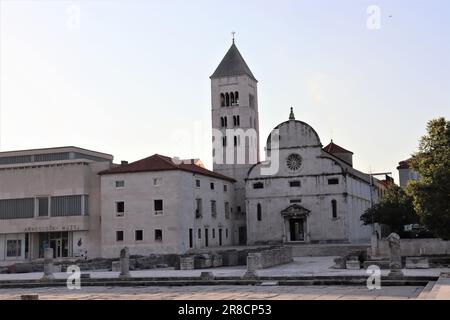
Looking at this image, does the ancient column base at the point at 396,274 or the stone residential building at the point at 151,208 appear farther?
the stone residential building at the point at 151,208

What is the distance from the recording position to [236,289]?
2472cm

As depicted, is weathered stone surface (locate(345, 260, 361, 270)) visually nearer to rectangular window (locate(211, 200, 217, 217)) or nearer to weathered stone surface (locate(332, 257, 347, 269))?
weathered stone surface (locate(332, 257, 347, 269))

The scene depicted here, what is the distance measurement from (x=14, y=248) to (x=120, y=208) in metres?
12.1

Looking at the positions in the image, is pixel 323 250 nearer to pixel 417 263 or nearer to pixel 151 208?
pixel 151 208

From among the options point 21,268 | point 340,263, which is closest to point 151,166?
point 21,268

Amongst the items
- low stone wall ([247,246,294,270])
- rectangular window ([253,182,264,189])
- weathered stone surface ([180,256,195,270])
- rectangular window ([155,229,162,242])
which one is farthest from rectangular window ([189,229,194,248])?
weathered stone surface ([180,256,195,270])

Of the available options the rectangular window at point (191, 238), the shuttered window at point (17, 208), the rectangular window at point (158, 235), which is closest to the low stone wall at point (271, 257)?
the rectangular window at point (191, 238)

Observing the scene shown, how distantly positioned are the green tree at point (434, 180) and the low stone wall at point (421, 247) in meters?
9.14

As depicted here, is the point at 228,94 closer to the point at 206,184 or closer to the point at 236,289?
the point at 206,184

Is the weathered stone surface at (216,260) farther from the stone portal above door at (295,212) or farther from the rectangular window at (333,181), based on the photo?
the rectangular window at (333,181)

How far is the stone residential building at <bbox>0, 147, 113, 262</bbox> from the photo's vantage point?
56.0 metres

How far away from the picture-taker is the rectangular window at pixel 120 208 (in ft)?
182
